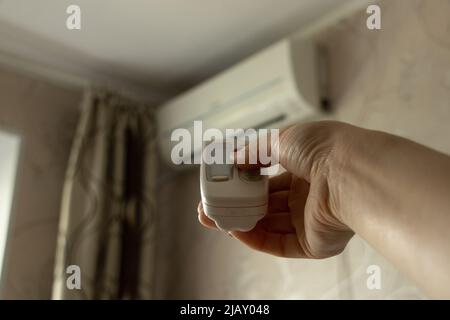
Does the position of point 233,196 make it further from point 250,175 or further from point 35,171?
point 35,171

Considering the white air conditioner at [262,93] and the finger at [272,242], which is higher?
the white air conditioner at [262,93]

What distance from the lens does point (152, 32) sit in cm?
145

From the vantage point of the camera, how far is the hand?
0.65 m

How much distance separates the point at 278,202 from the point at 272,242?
0.06 meters

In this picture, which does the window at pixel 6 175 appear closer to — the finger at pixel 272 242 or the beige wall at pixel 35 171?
the beige wall at pixel 35 171

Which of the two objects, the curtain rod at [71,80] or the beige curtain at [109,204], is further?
the curtain rod at [71,80]

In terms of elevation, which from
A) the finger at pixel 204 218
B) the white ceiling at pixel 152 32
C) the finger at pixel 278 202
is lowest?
the finger at pixel 204 218

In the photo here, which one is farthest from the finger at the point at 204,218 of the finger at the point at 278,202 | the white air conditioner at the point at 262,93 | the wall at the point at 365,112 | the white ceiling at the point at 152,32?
the white ceiling at the point at 152,32

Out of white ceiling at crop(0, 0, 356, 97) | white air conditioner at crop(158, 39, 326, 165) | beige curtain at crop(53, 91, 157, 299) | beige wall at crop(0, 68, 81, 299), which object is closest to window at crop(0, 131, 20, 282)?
beige wall at crop(0, 68, 81, 299)

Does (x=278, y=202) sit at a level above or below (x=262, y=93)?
below

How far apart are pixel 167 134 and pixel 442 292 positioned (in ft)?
4.03

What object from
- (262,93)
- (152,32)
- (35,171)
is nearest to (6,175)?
(35,171)

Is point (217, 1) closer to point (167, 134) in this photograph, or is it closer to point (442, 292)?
point (167, 134)

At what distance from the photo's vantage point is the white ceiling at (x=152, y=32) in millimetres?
1354
